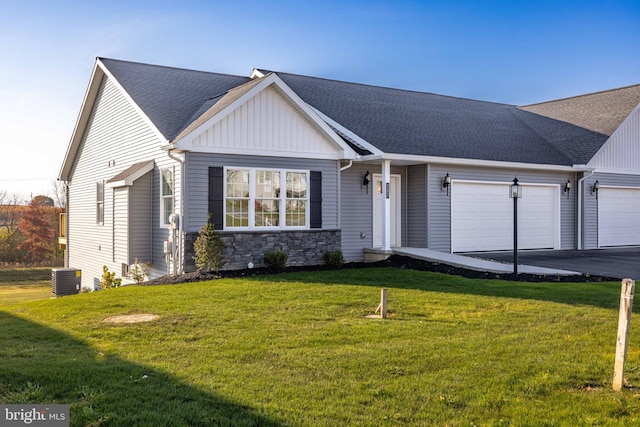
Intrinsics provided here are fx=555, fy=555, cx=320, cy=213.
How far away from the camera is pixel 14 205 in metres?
45.4

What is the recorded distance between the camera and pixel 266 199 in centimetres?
1324

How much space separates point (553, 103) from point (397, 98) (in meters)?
7.71

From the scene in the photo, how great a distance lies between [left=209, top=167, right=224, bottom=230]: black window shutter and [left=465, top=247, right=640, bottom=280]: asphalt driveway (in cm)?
766

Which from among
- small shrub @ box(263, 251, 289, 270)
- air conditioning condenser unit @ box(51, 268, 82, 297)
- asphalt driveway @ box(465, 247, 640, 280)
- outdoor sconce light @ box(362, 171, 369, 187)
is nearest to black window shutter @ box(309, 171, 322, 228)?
small shrub @ box(263, 251, 289, 270)

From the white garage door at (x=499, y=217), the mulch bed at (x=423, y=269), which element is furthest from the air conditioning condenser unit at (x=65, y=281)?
the white garage door at (x=499, y=217)

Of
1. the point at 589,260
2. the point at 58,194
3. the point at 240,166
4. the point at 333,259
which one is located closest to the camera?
the point at 240,166

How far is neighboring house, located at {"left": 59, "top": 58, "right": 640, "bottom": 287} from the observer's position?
12852 mm

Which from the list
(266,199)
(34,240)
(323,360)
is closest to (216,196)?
(266,199)

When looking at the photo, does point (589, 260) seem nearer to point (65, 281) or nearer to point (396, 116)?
point (396, 116)

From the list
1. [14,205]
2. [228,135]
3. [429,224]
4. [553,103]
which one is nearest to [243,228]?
[228,135]

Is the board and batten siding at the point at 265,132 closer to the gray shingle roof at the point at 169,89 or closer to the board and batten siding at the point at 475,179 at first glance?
the gray shingle roof at the point at 169,89

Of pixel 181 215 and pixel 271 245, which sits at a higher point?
pixel 181 215

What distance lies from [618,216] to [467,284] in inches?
445

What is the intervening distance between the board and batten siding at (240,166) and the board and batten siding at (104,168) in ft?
1.81
